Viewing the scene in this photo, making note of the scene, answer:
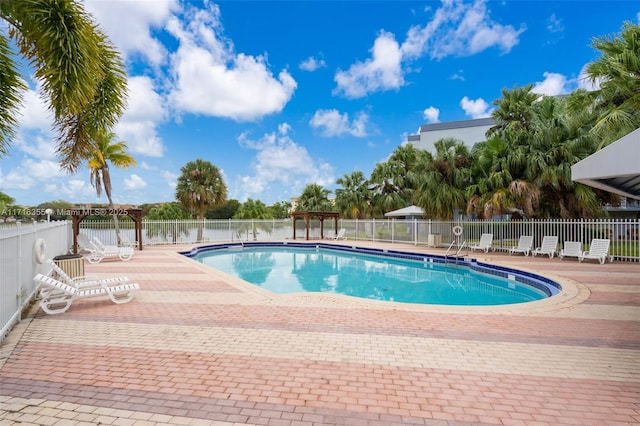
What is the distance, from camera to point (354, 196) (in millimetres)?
27172

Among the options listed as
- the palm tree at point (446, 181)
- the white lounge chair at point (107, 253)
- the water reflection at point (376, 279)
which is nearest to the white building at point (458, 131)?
the palm tree at point (446, 181)

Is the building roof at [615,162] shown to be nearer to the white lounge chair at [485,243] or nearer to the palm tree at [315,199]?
the white lounge chair at [485,243]

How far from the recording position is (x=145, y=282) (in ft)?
27.5

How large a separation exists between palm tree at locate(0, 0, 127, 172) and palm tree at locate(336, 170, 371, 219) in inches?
897

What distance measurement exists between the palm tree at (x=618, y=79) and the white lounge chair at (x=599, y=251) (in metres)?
3.95

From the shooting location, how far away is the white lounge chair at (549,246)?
13.2 metres

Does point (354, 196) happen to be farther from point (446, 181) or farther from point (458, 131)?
point (458, 131)

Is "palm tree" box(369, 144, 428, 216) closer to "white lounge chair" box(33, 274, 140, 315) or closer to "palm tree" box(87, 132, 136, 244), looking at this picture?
"palm tree" box(87, 132, 136, 244)

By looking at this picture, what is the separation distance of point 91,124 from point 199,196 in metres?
19.0

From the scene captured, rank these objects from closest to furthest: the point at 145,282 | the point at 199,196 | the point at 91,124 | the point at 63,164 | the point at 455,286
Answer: the point at 91,124 → the point at 63,164 → the point at 145,282 → the point at 455,286 → the point at 199,196

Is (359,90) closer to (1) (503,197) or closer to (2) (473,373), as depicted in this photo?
(1) (503,197)

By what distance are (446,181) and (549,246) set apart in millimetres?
5811

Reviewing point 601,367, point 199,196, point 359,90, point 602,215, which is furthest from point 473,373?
point 359,90

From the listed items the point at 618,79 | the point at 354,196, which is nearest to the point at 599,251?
the point at 618,79
